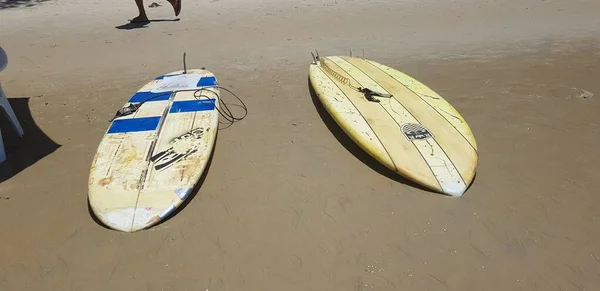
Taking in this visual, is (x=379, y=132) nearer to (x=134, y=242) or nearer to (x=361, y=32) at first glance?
(x=134, y=242)

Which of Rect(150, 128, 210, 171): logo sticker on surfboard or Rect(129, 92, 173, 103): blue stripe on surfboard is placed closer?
Rect(150, 128, 210, 171): logo sticker on surfboard

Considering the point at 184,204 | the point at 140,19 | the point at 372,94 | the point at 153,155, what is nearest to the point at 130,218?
the point at 184,204

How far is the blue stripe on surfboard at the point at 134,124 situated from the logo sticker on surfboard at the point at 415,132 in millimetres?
2145

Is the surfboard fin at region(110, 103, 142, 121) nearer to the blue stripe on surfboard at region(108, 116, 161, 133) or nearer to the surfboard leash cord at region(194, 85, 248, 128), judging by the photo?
the blue stripe on surfboard at region(108, 116, 161, 133)

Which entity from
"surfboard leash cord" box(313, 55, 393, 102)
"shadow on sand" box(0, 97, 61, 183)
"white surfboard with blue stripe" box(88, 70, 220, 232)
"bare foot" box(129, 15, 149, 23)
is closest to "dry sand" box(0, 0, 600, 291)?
"shadow on sand" box(0, 97, 61, 183)

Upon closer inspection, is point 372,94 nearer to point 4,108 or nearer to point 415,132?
point 415,132

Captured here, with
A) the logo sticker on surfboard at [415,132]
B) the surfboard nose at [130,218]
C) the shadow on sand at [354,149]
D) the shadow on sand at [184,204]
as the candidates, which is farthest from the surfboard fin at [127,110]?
the logo sticker on surfboard at [415,132]

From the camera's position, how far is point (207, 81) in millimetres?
4555

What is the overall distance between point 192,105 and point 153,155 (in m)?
0.92

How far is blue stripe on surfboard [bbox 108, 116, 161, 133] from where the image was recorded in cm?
357

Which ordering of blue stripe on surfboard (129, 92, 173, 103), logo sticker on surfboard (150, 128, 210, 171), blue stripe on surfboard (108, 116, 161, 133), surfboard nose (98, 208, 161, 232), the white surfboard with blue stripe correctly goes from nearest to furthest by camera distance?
surfboard nose (98, 208, 161, 232) < the white surfboard with blue stripe < logo sticker on surfboard (150, 128, 210, 171) < blue stripe on surfboard (108, 116, 161, 133) < blue stripe on surfboard (129, 92, 173, 103)

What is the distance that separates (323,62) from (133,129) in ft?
7.52

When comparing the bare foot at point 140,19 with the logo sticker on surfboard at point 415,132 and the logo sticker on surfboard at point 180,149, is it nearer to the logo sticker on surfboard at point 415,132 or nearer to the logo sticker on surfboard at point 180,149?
the logo sticker on surfboard at point 180,149

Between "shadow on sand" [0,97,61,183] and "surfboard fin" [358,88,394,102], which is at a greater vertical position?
A: "surfboard fin" [358,88,394,102]
